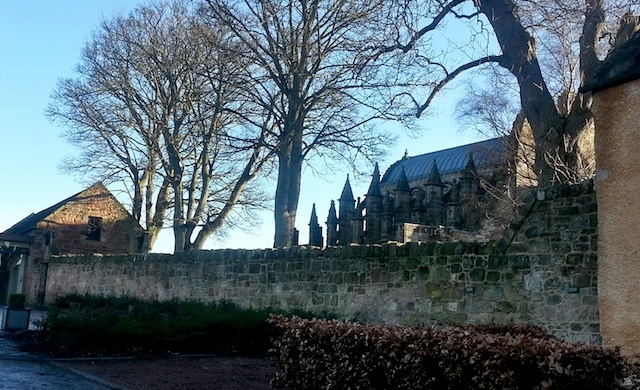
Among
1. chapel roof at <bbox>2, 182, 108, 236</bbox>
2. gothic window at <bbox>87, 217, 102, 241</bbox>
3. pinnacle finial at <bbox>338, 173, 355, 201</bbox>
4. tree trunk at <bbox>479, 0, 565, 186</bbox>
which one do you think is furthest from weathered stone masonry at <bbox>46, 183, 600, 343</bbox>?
pinnacle finial at <bbox>338, 173, 355, 201</bbox>

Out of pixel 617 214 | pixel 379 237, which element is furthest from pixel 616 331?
pixel 379 237

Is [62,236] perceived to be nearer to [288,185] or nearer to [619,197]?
[288,185]

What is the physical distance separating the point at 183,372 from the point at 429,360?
14.2 feet

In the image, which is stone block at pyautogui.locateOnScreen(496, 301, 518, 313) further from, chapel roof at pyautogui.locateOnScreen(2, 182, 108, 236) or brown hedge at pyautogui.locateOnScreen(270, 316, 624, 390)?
chapel roof at pyautogui.locateOnScreen(2, 182, 108, 236)

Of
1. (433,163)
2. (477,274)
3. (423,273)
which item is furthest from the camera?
(433,163)

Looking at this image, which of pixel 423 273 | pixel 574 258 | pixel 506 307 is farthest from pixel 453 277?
pixel 574 258

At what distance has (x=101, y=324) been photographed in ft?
35.0

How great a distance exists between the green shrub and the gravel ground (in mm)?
718

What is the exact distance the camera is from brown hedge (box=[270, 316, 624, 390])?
4.71 metres

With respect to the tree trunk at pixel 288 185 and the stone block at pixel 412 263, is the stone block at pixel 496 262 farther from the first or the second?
the tree trunk at pixel 288 185

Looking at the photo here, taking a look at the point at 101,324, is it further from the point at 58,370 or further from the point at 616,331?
the point at 616,331

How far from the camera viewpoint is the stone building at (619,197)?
8.31 metres

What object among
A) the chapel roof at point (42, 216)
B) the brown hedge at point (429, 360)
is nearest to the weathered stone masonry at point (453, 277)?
the brown hedge at point (429, 360)

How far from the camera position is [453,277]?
10453 mm
